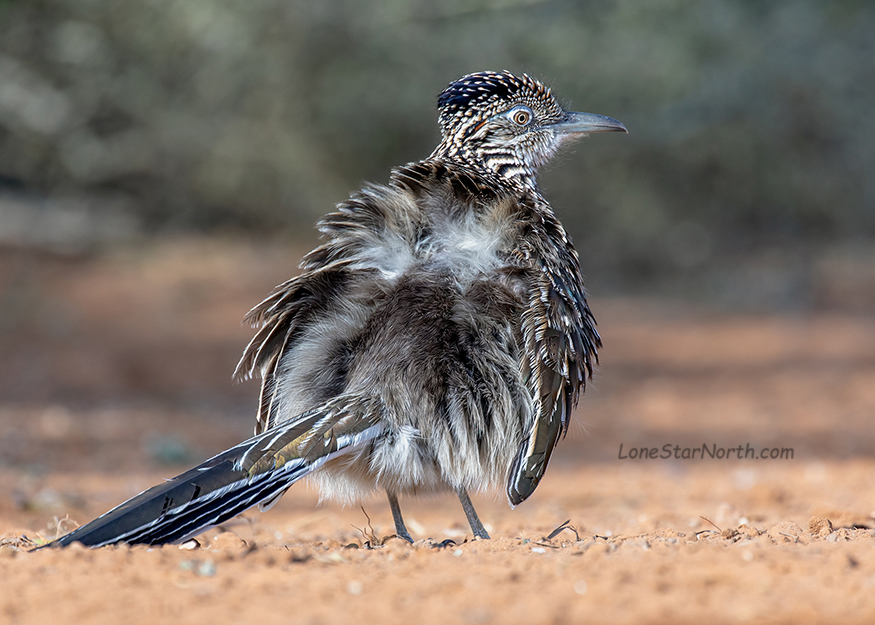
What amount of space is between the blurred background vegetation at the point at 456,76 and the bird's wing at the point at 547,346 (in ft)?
20.5

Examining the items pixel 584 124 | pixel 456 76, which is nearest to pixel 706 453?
pixel 584 124

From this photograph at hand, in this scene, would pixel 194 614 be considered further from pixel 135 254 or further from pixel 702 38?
pixel 135 254

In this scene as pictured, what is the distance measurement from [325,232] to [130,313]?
10.4 metres

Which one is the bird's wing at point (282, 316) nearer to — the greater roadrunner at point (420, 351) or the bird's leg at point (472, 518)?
the greater roadrunner at point (420, 351)

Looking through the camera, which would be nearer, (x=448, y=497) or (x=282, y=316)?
(x=282, y=316)

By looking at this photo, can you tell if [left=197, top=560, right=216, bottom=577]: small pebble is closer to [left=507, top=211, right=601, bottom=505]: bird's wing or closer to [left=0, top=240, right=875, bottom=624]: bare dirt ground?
[left=0, top=240, right=875, bottom=624]: bare dirt ground

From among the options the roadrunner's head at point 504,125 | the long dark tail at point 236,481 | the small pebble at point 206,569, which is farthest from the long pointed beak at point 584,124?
the small pebble at point 206,569

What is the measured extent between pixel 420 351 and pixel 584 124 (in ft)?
6.81

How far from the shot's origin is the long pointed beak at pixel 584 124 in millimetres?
5309

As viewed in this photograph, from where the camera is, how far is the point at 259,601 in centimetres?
264

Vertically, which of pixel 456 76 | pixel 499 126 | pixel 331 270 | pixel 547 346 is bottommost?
pixel 547 346

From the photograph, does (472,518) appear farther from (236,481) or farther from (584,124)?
(584,124)

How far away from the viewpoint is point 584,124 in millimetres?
5336

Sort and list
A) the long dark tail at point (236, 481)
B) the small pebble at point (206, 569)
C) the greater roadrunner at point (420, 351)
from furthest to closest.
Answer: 1. the greater roadrunner at point (420, 351)
2. the long dark tail at point (236, 481)
3. the small pebble at point (206, 569)
